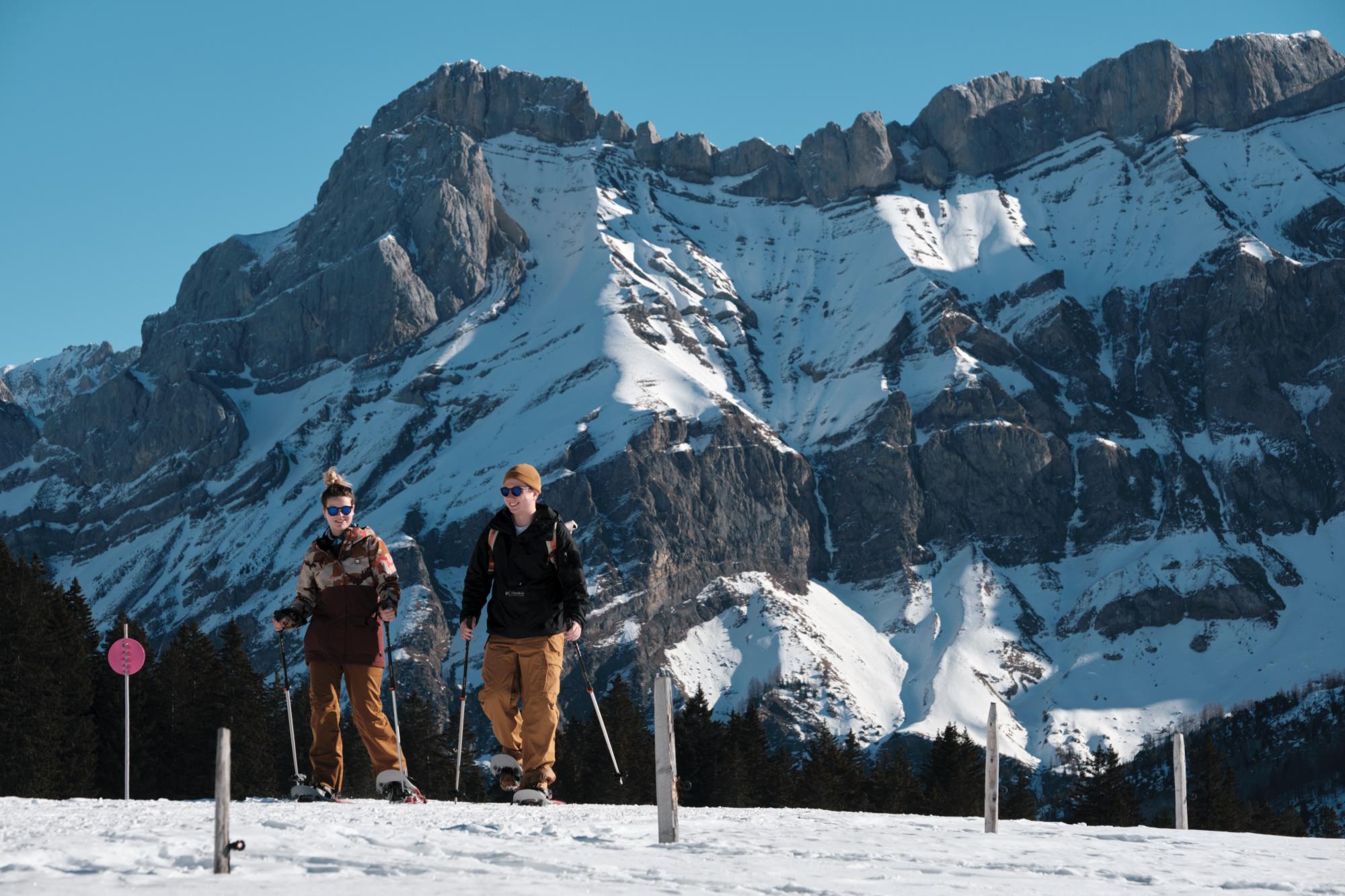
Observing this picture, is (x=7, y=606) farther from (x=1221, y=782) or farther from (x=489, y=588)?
(x=1221, y=782)

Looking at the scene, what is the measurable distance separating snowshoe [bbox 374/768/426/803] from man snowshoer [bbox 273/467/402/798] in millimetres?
148

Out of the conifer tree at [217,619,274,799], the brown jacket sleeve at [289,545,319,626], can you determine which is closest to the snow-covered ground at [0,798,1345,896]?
the brown jacket sleeve at [289,545,319,626]

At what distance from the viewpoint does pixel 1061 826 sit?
644 inches

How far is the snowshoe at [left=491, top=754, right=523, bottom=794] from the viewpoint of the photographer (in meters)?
15.5

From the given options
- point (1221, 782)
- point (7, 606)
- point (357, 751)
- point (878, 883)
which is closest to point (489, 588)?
point (878, 883)

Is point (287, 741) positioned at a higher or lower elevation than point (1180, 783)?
lower

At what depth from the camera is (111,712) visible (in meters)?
40.7

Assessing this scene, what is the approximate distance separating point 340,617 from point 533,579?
1929 mm

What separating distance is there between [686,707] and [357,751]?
13.3 m

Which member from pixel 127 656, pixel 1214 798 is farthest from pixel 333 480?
pixel 1214 798

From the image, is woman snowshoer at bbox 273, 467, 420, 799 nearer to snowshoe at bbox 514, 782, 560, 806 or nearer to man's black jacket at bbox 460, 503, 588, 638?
man's black jacket at bbox 460, 503, 588, 638

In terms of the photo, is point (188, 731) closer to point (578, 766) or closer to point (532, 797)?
point (578, 766)

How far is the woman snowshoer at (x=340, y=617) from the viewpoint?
14.8 metres

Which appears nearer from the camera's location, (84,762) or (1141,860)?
(1141,860)
